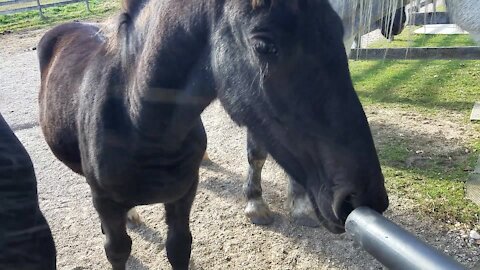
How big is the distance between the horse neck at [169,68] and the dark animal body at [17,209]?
712mm

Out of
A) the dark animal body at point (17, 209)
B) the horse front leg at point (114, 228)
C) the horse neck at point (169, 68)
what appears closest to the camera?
the dark animal body at point (17, 209)

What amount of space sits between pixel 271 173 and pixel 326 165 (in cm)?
257

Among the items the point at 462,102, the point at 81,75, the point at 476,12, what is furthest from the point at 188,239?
the point at 462,102

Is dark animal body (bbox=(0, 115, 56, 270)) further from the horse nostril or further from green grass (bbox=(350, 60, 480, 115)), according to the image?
green grass (bbox=(350, 60, 480, 115))

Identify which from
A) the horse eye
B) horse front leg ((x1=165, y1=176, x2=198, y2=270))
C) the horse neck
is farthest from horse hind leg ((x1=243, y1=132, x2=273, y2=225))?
the horse eye

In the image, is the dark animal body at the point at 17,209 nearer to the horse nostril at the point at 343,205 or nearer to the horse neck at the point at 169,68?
the horse neck at the point at 169,68

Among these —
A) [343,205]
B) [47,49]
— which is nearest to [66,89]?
[47,49]

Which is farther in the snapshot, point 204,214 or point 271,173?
point 271,173

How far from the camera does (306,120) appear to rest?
4.71ft

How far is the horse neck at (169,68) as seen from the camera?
5.59ft

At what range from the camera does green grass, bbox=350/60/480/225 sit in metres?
3.36

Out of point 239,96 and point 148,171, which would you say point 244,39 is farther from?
point 148,171

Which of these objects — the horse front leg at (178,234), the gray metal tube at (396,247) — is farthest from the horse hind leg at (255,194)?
the gray metal tube at (396,247)

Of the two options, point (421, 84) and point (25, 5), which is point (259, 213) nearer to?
point (421, 84)
